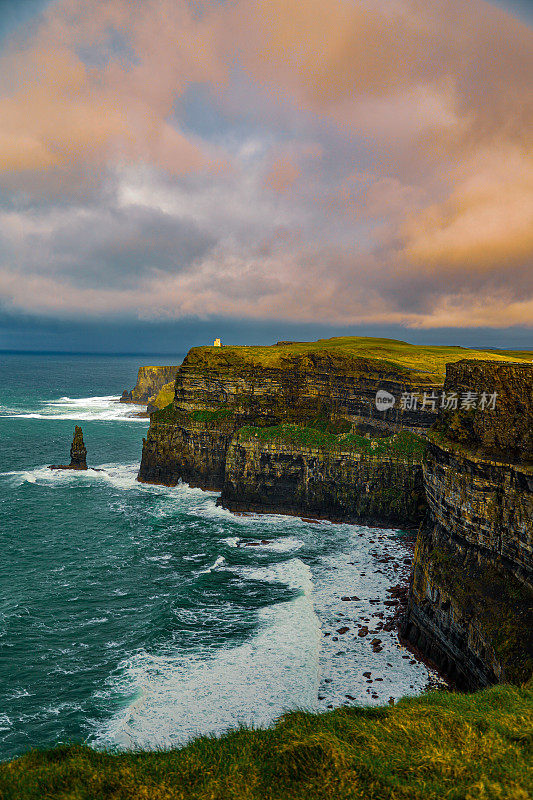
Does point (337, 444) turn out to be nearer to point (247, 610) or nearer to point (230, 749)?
point (247, 610)

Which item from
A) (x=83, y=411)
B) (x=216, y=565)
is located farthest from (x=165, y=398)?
(x=216, y=565)

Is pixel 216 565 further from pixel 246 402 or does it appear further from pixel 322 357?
pixel 322 357

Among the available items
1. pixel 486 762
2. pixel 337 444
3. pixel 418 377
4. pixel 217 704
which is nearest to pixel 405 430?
pixel 418 377

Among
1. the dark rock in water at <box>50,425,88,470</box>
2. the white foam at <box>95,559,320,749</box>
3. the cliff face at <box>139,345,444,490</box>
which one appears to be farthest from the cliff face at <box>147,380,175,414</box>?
the white foam at <box>95,559,320,749</box>

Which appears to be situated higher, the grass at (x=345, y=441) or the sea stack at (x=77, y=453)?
the grass at (x=345, y=441)

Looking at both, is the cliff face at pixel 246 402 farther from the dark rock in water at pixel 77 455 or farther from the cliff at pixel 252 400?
the dark rock in water at pixel 77 455

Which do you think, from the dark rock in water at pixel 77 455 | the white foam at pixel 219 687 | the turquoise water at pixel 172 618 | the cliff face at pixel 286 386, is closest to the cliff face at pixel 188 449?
the cliff face at pixel 286 386
